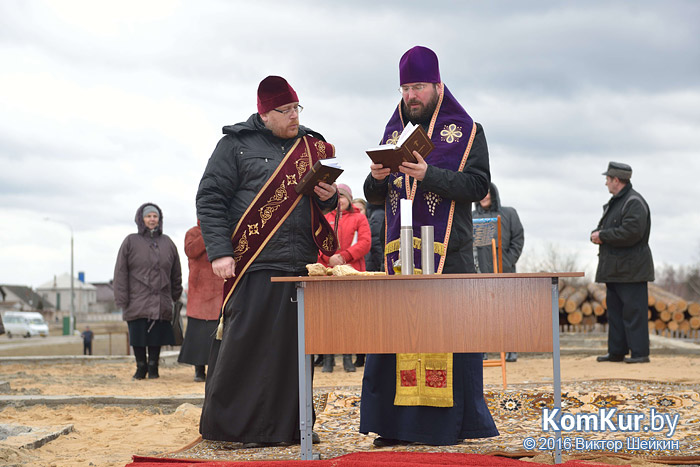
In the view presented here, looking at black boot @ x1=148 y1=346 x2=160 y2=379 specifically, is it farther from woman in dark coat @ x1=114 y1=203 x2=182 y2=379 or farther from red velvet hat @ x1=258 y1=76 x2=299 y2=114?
red velvet hat @ x1=258 y1=76 x2=299 y2=114

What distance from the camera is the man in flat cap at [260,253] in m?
4.77

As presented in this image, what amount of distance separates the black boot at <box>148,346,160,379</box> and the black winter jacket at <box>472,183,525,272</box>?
4272mm

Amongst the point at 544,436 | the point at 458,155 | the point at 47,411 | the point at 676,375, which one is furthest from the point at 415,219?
the point at 676,375

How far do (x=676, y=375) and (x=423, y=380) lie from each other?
14.9 ft

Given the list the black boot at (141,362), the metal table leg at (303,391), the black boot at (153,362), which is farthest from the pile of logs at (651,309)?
the metal table leg at (303,391)

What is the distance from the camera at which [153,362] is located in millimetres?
9945

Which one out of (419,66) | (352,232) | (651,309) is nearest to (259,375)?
(419,66)

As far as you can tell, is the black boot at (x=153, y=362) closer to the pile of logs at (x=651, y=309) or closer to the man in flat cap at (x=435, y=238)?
the man in flat cap at (x=435, y=238)

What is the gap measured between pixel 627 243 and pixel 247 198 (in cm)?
595

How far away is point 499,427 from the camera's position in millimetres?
5270

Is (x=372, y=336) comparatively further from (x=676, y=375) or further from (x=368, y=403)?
(x=676, y=375)

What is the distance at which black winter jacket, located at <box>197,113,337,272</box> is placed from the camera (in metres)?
4.86

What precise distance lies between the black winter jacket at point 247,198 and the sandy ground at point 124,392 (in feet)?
4.63

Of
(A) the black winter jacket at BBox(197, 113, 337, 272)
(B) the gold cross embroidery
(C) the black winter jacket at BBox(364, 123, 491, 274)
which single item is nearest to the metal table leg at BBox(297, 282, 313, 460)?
(A) the black winter jacket at BBox(197, 113, 337, 272)
